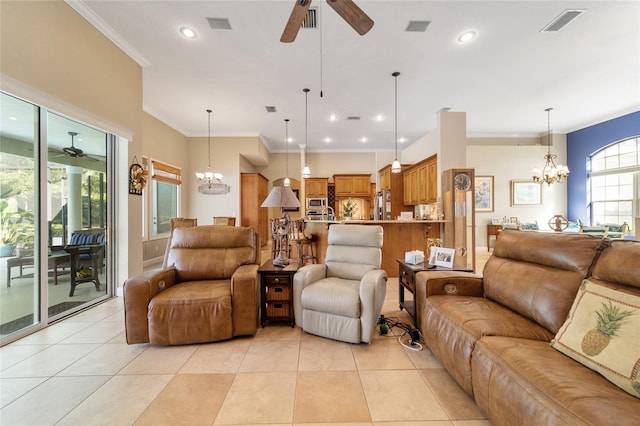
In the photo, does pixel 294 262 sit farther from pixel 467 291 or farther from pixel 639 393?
pixel 639 393

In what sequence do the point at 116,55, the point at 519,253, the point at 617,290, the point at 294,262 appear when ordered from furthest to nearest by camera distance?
the point at 116,55 → the point at 294,262 → the point at 519,253 → the point at 617,290

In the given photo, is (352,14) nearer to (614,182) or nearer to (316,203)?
(316,203)

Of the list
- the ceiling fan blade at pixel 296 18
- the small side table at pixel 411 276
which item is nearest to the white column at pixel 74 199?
the ceiling fan blade at pixel 296 18

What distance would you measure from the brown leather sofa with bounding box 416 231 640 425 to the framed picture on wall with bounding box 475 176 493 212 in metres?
6.06

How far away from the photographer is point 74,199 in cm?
307

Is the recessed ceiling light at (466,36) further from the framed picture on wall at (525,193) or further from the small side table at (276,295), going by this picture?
the framed picture on wall at (525,193)

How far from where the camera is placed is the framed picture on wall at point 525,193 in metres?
7.38

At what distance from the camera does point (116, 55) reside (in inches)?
129

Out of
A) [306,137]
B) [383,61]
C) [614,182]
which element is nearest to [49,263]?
[383,61]

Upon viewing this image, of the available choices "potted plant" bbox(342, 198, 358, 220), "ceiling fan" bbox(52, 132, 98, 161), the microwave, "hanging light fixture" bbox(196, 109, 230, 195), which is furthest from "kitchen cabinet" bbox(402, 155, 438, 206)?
"ceiling fan" bbox(52, 132, 98, 161)

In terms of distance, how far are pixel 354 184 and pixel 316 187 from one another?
4.31 ft

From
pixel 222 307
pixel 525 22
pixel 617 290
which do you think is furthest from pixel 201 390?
pixel 525 22

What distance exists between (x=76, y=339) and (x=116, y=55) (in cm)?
344

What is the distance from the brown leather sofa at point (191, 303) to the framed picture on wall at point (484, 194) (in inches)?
290
